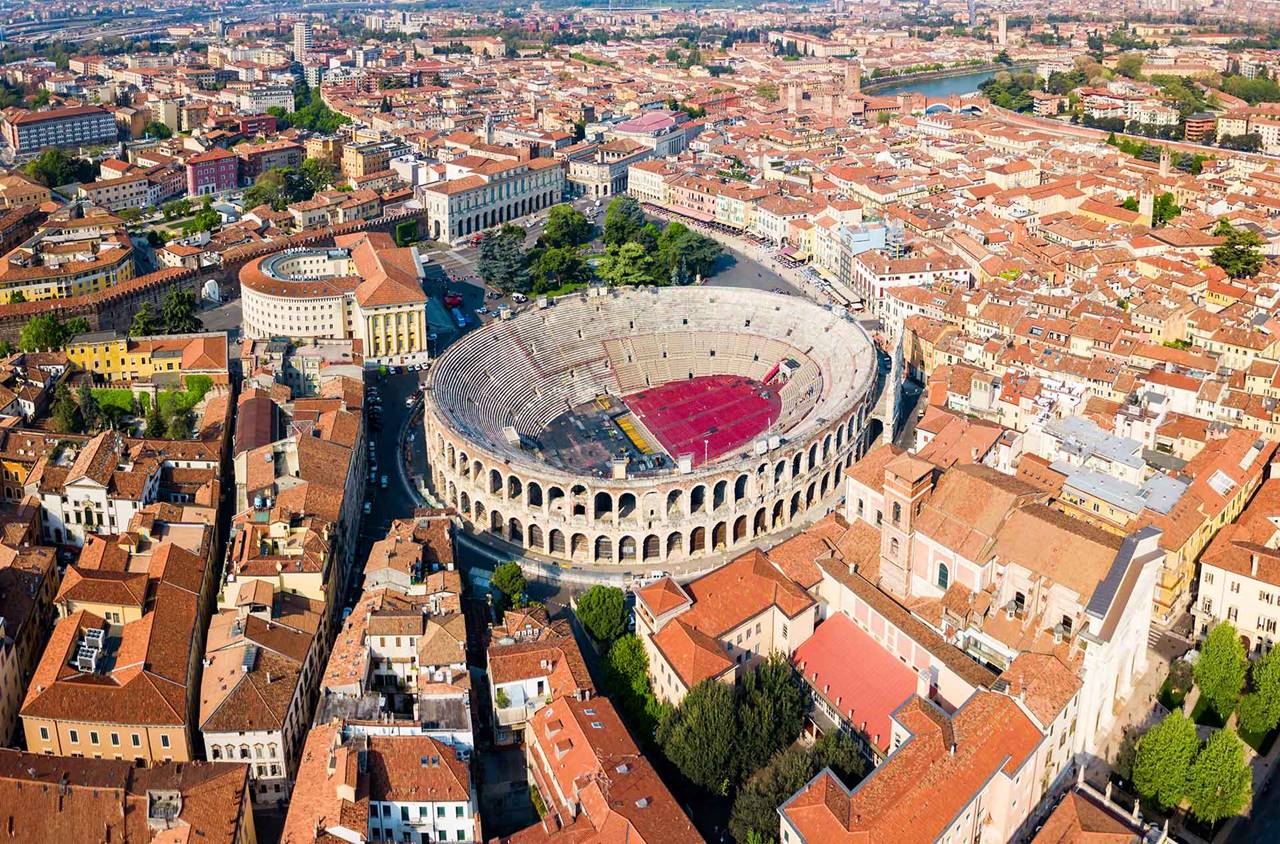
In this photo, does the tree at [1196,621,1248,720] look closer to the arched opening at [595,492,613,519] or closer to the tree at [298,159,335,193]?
the arched opening at [595,492,613,519]

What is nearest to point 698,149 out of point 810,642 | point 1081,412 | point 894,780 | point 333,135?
point 333,135

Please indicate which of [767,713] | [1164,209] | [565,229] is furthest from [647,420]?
[1164,209]

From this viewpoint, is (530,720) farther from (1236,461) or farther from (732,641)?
(1236,461)

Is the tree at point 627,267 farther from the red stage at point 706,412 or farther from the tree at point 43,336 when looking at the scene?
the tree at point 43,336

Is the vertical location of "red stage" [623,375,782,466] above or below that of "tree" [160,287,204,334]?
below

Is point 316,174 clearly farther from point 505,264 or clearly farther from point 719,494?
point 719,494

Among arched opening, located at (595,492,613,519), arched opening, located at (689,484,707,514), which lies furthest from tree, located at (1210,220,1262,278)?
arched opening, located at (595,492,613,519)
